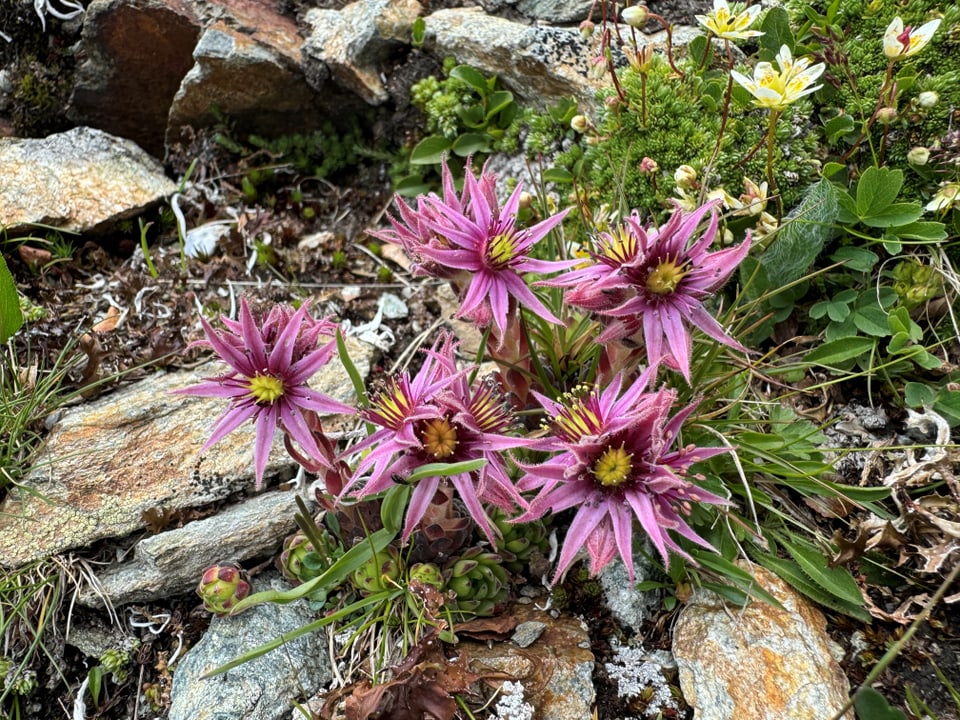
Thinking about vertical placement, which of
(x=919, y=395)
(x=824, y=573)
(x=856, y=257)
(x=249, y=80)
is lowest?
(x=824, y=573)

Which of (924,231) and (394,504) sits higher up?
(924,231)

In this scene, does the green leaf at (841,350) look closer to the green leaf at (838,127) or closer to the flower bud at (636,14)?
the green leaf at (838,127)

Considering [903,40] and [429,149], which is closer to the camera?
[903,40]

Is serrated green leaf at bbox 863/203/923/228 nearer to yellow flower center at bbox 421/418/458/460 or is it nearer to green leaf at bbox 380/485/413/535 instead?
yellow flower center at bbox 421/418/458/460

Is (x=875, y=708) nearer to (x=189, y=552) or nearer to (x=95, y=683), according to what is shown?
(x=189, y=552)

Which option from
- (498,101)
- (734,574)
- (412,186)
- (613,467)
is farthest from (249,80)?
(734,574)

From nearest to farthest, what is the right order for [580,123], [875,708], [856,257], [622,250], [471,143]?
[875,708] < [622,250] < [856,257] < [580,123] < [471,143]

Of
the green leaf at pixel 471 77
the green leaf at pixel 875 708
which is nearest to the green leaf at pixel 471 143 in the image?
the green leaf at pixel 471 77
